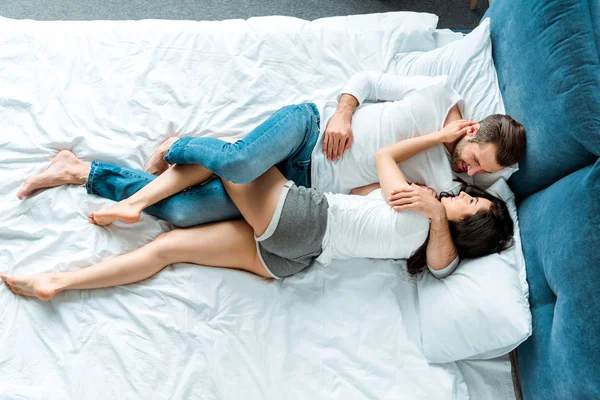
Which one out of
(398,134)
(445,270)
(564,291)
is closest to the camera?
(564,291)

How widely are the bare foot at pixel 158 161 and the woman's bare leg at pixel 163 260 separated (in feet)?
0.79

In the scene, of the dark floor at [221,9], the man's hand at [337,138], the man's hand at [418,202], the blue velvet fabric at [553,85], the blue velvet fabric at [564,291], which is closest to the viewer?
the blue velvet fabric at [564,291]

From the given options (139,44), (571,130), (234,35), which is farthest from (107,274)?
(571,130)

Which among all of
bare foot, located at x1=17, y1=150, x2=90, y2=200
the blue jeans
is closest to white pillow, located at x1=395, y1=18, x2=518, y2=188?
the blue jeans

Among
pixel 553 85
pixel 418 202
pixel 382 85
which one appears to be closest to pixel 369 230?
pixel 418 202

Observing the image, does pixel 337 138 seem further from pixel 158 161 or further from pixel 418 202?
pixel 158 161

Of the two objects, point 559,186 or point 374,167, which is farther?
point 374,167

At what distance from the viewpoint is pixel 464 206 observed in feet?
4.63

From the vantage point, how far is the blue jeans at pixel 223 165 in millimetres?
1373

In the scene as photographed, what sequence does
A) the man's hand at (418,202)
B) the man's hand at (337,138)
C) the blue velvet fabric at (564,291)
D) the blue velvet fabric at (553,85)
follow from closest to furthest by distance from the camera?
the blue velvet fabric at (564,291) → the blue velvet fabric at (553,85) → the man's hand at (418,202) → the man's hand at (337,138)

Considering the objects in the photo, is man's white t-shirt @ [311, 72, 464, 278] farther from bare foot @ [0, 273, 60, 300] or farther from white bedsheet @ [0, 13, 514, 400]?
bare foot @ [0, 273, 60, 300]

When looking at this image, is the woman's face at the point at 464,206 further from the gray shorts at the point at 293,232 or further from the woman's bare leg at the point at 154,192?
the woman's bare leg at the point at 154,192

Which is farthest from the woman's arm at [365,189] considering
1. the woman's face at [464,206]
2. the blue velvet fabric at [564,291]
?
the blue velvet fabric at [564,291]

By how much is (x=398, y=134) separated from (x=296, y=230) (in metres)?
0.45
